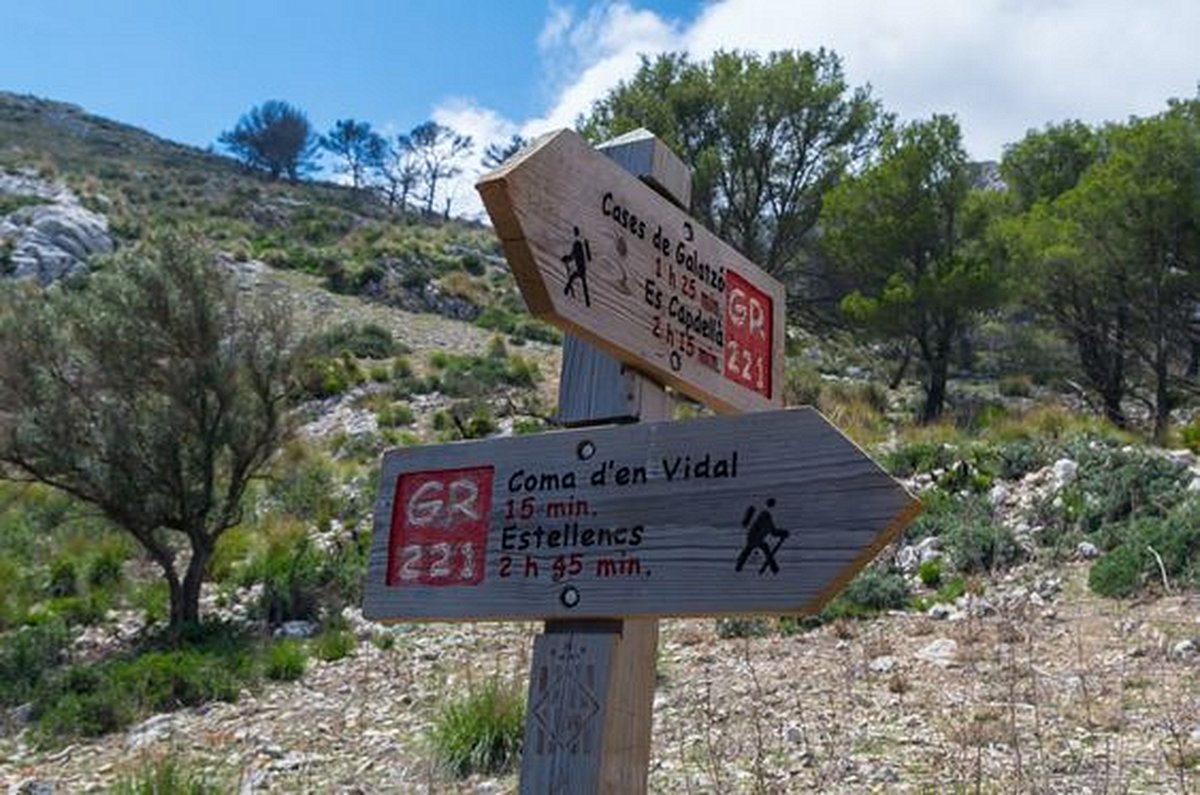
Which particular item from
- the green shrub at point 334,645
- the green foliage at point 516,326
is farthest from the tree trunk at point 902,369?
the green shrub at point 334,645

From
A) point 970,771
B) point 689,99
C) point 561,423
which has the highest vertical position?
point 689,99

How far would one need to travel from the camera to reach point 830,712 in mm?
5715

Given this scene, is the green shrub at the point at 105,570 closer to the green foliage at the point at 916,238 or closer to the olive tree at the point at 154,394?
the olive tree at the point at 154,394

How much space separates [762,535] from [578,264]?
0.61 meters

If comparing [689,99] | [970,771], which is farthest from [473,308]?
[970,771]

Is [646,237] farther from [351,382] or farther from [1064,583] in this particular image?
[351,382]

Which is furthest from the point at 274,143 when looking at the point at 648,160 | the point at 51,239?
the point at 648,160

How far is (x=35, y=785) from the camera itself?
22.0 feet

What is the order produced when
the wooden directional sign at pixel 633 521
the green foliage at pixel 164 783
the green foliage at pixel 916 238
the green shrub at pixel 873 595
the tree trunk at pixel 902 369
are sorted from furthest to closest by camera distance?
the tree trunk at pixel 902 369
the green foliage at pixel 916 238
the green shrub at pixel 873 595
the green foliage at pixel 164 783
the wooden directional sign at pixel 633 521

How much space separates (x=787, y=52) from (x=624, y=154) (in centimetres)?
2303

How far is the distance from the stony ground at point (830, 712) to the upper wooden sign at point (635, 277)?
51.3 inches

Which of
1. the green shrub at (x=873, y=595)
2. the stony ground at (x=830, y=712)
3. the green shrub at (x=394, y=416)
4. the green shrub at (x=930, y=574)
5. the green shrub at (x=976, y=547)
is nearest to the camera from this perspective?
the stony ground at (x=830, y=712)

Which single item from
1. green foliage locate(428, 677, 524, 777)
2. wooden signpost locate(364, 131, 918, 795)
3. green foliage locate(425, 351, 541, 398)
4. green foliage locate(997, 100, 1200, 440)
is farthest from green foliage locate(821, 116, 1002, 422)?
wooden signpost locate(364, 131, 918, 795)

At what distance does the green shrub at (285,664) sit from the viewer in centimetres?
880
